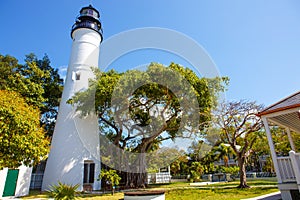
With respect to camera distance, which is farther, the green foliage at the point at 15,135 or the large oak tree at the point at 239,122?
the large oak tree at the point at 239,122

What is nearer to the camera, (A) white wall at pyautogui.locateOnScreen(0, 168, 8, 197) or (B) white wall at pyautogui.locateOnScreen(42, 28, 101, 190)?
(A) white wall at pyautogui.locateOnScreen(0, 168, 8, 197)

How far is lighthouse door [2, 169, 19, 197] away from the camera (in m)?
9.20

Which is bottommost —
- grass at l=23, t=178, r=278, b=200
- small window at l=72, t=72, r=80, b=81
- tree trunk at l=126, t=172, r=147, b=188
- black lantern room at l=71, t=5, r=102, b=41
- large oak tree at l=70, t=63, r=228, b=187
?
grass at l=23, t=178, r=278, b=200

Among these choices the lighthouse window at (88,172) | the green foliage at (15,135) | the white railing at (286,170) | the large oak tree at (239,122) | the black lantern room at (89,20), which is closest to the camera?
the white railing at (286,170)

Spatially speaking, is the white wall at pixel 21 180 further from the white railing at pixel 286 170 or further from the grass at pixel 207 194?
the white railing at pixel 286 170

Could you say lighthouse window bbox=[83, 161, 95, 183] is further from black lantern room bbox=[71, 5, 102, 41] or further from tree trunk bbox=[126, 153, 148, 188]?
black lantern room bbox=[71, 5, 102, 41]

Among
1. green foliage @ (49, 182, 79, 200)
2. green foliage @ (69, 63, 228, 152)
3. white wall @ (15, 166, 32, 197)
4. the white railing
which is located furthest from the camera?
green foliage @ (69, 63, 228, 152)

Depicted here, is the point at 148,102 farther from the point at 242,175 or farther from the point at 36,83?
the point at 36,83

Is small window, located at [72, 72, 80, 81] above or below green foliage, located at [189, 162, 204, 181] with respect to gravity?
above

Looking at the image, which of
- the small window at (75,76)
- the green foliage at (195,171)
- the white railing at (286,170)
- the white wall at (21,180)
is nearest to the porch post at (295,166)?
the white railing at (286,170)

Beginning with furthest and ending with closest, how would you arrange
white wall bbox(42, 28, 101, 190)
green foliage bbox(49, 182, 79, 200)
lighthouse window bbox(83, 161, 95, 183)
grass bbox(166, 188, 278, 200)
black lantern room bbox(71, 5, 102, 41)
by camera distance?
1. black lantern room bbox(71, 5, 102, 41)
2. lighthouse window bbox(83, 161, 95, 183)
3. white wall bbox(42, 28, 101, 190)
4. grass bbox(166, 188, 278, 200)
5. green foliage bbox(49, 182, 79, 200)

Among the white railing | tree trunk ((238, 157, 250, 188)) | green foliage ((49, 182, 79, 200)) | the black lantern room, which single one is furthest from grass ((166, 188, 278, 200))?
the black lantern room

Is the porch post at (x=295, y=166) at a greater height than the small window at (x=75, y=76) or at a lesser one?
lesser

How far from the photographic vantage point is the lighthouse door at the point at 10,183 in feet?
30.2
